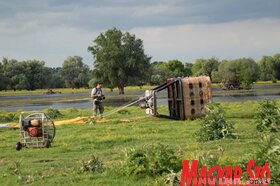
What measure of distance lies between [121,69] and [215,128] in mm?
85256

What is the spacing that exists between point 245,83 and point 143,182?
10174 centimetres

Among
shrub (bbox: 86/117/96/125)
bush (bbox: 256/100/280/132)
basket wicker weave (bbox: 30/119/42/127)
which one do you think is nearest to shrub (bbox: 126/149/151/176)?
basket wicker weave (bbox: 30/119/42/127)

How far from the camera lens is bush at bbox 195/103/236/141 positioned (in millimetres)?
17875

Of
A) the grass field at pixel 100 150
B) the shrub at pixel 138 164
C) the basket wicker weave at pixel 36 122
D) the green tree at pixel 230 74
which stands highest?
the green tree at pixel 230 74

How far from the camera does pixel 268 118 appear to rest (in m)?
19.6

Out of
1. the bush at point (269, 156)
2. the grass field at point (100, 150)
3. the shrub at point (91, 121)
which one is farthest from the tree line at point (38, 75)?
the bush at point (269, 156)

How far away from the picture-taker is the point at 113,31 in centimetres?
10756

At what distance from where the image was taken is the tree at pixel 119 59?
10325 cm

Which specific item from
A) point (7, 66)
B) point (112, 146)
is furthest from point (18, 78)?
point (112, 146)

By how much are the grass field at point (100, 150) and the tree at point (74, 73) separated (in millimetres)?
143026

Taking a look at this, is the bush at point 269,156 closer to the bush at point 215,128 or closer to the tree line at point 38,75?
the bush at point 215,128

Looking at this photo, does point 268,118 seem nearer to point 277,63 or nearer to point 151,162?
point 151,162

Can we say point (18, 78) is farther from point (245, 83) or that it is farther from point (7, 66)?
point (245, 83)

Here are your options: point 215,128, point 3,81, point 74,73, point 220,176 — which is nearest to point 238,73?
point 3,81
